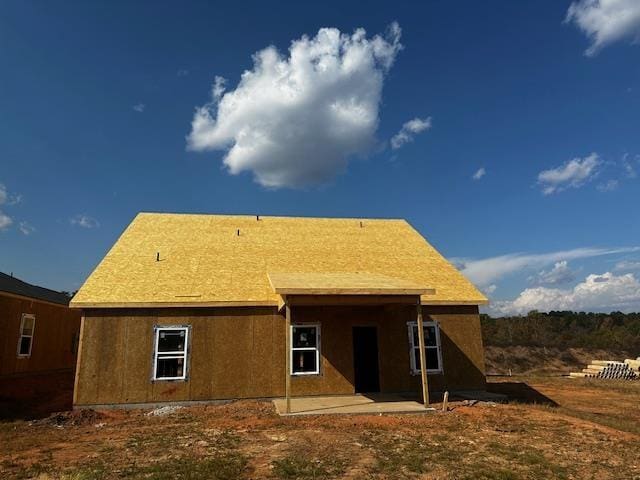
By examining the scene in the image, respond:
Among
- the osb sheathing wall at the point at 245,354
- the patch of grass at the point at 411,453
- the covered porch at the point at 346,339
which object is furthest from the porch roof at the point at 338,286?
the patch of grass at the point at 411,453

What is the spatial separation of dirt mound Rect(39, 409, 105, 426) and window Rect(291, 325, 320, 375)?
5.99 metres

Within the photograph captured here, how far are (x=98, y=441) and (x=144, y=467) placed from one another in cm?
294

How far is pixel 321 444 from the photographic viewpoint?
937 centimetres

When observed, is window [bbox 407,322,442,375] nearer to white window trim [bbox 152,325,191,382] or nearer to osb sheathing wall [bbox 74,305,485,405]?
osb sheathing wall [bbox 74,305,485,405]

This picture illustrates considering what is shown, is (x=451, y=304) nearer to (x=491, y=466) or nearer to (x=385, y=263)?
(x=385, y=263)

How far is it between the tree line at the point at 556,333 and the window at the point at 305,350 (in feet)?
82.5

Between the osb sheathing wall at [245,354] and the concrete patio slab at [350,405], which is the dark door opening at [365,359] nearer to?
the osb sheathing wall at [245,354]

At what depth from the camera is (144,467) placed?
7.93 meters

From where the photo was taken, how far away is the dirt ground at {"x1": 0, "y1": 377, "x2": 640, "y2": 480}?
7812 millimetres

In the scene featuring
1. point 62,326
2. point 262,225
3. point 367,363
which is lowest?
point 367,363

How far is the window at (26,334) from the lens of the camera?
18.9m

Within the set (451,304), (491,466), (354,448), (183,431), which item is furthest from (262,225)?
(491,466)

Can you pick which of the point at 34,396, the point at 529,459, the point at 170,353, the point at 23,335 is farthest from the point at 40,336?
the point at 529,459

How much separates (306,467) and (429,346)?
361 inches
